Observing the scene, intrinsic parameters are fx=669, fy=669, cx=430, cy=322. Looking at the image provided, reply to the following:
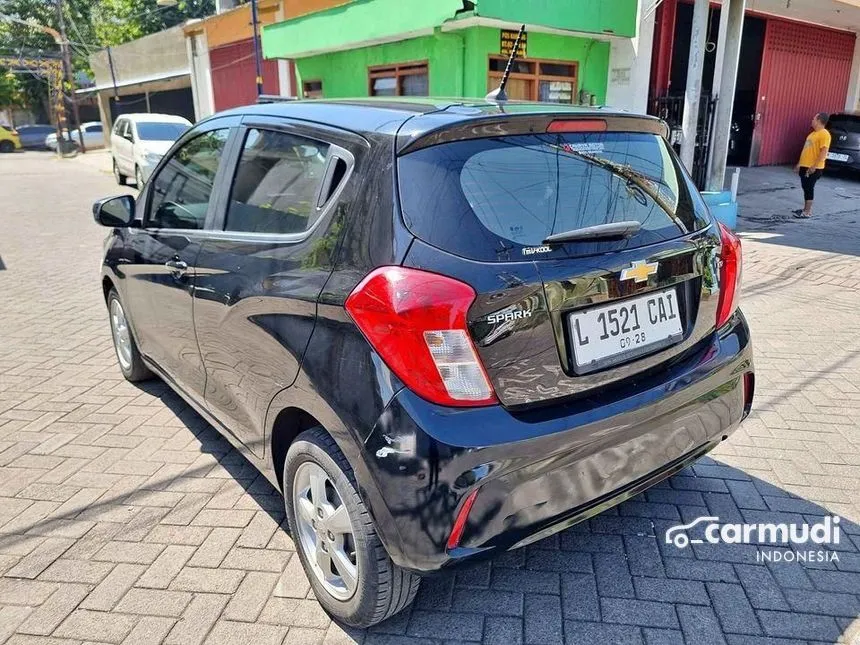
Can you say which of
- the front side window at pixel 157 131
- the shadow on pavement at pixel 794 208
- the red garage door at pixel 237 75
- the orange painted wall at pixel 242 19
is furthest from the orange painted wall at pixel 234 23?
the shadow on pavement at pixel 794 208

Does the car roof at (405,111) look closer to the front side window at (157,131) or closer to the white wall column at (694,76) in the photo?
the white wall column at (694,76)

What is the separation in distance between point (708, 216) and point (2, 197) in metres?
17.9

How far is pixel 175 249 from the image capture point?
3.20 metres

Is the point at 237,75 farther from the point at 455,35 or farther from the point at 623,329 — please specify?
the point at 623,329

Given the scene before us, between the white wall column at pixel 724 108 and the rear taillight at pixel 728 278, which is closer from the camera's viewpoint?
the rear taillight at pixel 728 278

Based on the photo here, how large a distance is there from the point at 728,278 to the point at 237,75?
74.6ft

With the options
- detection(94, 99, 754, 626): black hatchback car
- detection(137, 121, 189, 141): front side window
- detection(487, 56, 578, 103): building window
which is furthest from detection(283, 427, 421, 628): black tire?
detection(137, 121, 189, 141): front side window

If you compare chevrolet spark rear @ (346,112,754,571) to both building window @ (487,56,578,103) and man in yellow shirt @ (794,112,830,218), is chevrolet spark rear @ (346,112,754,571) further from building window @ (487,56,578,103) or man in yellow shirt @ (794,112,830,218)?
building window @ (487,56,578,103)

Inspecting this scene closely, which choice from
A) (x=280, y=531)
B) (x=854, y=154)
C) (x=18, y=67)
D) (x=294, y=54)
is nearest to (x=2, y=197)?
(x=294, y=54)

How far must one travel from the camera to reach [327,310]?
2.15 metres

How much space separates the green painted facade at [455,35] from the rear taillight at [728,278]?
8194 millimetres

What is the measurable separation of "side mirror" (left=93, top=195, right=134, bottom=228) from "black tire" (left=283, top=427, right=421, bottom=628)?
211 cm

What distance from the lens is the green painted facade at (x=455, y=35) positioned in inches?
416

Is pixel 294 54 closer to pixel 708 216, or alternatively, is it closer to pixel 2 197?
pixel 2 197
